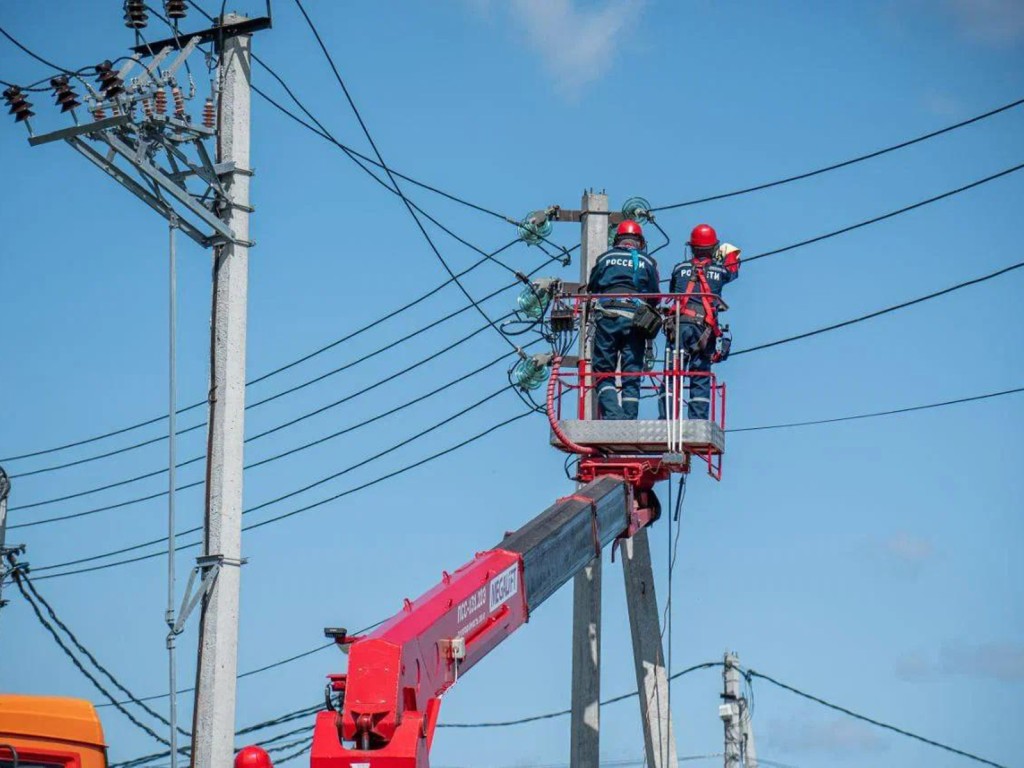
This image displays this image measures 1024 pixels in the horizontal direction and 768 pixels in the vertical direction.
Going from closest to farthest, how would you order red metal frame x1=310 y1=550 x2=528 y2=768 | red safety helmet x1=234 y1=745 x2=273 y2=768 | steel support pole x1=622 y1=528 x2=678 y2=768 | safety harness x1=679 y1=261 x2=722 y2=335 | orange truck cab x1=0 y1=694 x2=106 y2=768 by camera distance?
orange truck cab x1=0 y1=694 x2=106 y2=768 → red metal frame x1=310 y1=550 x2=528 y2=768 → red safety helmet x1=234 y1=745 x2=273 y2=768 → safety harness x1=679 y1=261 x2=722 y2=335 → steel support pole x1=622 y1=528 x2=678 y2=768

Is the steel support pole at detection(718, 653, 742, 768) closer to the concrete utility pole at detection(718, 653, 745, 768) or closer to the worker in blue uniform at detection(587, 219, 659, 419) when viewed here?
the concrete utility pole at detection(718, 653, 745, 768)

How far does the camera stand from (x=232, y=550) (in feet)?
Answer: 44.4

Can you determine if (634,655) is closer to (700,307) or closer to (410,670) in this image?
(700,307)

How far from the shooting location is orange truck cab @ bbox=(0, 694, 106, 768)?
7.86 meters

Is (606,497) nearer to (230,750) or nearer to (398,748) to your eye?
(230,750)

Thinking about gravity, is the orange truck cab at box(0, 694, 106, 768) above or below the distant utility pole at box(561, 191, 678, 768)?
below

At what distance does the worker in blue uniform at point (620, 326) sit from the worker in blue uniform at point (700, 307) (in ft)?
0.97

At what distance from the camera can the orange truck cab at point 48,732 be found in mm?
7863

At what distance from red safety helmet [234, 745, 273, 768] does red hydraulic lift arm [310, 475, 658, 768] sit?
945 millimetres

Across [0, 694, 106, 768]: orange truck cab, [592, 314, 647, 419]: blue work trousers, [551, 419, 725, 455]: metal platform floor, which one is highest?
[592, 314, 647, 419]: blue work trousers

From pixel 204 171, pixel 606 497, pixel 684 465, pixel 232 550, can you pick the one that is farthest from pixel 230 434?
pixel 684 465

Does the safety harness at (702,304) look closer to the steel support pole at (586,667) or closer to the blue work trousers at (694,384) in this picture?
the blue work trousers at (694,384)

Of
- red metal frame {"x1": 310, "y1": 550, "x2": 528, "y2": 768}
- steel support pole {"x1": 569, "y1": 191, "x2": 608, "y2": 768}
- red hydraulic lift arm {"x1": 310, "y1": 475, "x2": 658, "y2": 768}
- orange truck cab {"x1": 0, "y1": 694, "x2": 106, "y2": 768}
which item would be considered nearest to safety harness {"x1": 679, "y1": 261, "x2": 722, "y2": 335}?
steel support pole {"x1": 569, "y1": 191, "x2": 608, "y2": 768}

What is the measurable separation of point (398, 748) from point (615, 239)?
842 centimetres
